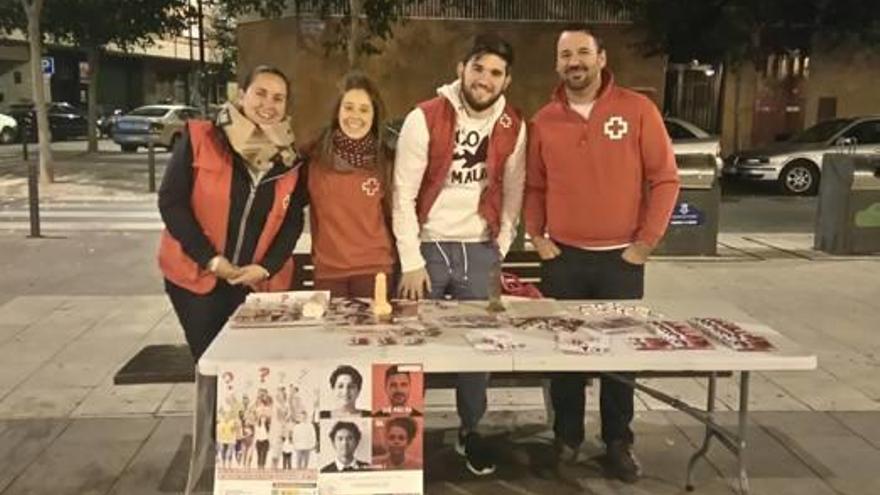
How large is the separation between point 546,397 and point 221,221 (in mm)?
1941

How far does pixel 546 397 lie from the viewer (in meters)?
4.99

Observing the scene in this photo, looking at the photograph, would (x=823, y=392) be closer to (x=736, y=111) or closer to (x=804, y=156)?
(x=804, y=156)

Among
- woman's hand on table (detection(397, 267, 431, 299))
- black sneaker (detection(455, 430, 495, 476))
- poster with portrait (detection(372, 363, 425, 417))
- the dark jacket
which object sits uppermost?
the dark jacket

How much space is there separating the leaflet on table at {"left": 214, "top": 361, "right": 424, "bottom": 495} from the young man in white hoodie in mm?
841

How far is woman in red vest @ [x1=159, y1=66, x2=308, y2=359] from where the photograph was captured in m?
3.88

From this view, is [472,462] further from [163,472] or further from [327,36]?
[327,36]

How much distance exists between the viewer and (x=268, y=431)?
3248mm

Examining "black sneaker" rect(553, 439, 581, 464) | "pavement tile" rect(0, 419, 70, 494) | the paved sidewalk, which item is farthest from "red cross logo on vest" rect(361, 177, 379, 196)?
"pavement tile" rect(0, 419, 70, 494)

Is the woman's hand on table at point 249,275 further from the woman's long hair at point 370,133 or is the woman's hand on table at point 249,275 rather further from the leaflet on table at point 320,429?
the leaflet on table at point 320,429

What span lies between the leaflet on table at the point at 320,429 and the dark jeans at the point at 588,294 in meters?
1.18

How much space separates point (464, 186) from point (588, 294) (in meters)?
0.75

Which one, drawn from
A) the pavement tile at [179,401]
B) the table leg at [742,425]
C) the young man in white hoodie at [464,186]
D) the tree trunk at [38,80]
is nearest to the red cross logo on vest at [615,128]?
the young man in white hoodie at [464,186]

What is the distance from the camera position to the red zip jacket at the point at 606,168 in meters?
4.07

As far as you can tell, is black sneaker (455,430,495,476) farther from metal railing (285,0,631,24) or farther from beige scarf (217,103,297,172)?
metal railing (285,0,631,24)
